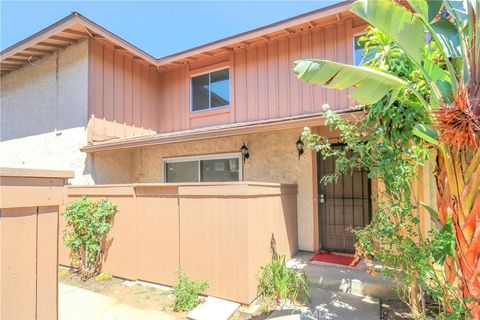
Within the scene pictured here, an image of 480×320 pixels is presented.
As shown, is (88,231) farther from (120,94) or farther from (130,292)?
(120,94)

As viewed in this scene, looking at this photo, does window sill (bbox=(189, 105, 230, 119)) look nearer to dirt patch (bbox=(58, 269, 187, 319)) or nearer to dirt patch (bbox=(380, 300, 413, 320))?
dirt patch (bbox=(58, 269, 187, 319))

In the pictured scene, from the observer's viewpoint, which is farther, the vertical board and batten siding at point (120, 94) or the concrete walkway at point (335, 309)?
the vertical board and batten siding at point (120, 94)

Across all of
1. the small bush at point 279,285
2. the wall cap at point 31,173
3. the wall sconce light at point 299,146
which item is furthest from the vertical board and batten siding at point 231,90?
the wall cap at point 31,173

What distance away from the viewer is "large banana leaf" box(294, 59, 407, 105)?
129 inches

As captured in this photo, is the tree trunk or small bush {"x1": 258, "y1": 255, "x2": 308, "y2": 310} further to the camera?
small bush {"x1": 258, "y1": 255, "x2": 308, "y2": 310}

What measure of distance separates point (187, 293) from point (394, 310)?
10.7 ft

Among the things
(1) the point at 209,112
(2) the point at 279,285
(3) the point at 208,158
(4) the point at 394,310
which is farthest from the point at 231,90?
(4) the point at 394,310

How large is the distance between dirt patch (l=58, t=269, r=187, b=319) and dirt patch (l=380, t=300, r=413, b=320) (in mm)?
3043

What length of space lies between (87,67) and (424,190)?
916cm

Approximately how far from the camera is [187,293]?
15.0ft

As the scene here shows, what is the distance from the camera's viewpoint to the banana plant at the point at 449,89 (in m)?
2.90

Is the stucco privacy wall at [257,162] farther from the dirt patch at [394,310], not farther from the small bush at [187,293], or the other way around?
the small bush at [187,293]

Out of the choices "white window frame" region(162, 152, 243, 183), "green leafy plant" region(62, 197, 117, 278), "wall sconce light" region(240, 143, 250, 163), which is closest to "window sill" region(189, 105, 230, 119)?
"white window frame" region(162, 152, 243, 183)

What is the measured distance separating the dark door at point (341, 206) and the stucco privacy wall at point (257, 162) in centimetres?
33
